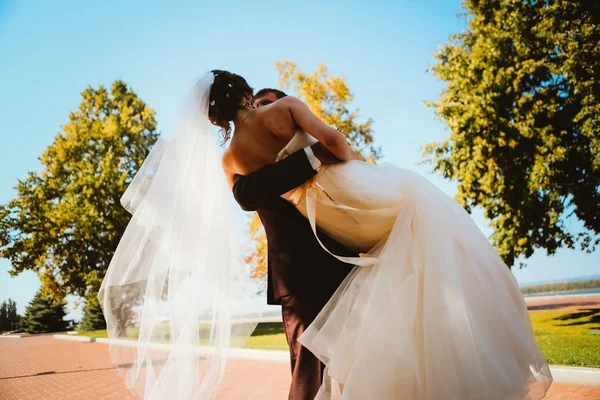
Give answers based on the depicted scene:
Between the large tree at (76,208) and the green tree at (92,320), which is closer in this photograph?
the large tree at (76,208)

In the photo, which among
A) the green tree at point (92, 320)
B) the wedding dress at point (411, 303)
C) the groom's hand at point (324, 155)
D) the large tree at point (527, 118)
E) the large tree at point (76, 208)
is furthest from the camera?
the green tree at point (92, 320)

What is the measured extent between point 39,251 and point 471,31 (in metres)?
22.6

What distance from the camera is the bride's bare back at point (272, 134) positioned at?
2150 millimetres

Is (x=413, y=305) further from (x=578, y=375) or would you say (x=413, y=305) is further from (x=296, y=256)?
(x=578, y=375)

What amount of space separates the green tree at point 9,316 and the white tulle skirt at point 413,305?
5084 cm

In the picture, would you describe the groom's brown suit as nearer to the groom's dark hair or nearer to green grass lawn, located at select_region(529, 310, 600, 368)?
the groom's dark hair

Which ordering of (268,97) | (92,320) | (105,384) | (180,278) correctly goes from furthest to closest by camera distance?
(92,320) < (105,384) < (268,97) < (180,278)

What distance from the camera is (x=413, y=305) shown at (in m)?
1.85

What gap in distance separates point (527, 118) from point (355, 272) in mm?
12029

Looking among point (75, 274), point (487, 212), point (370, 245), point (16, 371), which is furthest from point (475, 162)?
point (75, 274)

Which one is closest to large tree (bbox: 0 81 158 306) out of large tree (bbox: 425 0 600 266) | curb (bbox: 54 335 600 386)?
curb (bbox: 54 335 600 386)

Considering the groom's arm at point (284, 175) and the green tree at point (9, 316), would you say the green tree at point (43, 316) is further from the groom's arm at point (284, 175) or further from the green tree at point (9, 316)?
the groom's arm at point (284, 175)

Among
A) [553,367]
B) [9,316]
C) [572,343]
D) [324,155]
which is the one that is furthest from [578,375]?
[9,316]

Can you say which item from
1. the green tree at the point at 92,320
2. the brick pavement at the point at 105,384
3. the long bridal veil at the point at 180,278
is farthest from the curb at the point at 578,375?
the green tree at the point at 92,320
